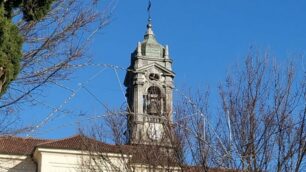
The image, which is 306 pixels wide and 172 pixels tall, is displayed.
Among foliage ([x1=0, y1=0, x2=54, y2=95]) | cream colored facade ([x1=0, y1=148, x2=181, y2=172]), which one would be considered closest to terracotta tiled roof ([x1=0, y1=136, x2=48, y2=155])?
cream colored facade ([x1=0, y1=148, x2=181, y2=172])

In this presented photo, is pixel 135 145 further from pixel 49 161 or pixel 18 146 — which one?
pixel 18 146

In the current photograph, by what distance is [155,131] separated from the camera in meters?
22.4

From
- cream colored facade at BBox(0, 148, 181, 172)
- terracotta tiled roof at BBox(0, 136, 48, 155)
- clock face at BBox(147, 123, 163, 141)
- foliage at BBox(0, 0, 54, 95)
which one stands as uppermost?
terracotta tiled roof at BBox(0, 136, 48, 155)

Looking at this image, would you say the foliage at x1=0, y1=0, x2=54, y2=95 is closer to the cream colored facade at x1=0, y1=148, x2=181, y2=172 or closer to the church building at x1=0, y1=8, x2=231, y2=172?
the church building at x1=0, y1=8, x2=231, y2=172

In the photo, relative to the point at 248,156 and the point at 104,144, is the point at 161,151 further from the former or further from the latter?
the point at 248,156

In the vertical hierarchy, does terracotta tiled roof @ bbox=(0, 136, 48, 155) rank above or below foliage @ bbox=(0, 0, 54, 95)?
above

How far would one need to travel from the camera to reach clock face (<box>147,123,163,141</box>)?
826 inches

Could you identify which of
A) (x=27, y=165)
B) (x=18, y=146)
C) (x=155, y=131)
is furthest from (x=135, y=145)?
(x=27, y=165)

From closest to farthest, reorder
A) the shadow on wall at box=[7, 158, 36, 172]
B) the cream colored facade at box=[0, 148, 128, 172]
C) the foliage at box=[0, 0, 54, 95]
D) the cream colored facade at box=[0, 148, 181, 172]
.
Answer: the foliage at box=[0, 0, 54, 95] → the cream colored facade at box=[0, 148, 181, 172] → the cream colored facade at box=[0, 148, 128, 172] → the shadow on wall at box=[7, 158, 36, 172]

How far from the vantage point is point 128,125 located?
23.9 meters

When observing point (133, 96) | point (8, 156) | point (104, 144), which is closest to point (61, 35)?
point (104, 144)

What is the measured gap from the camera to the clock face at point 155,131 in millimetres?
20969

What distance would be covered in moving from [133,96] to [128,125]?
2262 cm

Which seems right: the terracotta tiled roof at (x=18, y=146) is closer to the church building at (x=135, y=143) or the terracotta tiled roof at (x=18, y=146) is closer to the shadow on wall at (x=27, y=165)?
the church building at (x=135, y=143)
